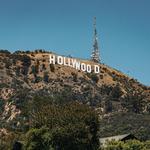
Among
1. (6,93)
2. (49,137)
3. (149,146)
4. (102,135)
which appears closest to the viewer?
(49,137)

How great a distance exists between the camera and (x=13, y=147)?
115375mm

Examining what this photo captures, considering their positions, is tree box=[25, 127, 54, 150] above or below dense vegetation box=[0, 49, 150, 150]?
below

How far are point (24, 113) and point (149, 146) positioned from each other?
57.2m

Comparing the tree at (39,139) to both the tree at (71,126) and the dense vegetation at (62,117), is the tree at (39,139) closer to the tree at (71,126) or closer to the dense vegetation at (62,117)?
the dense vegetation at (62,117)

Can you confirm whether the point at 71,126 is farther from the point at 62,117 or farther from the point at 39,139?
the point at 39,139

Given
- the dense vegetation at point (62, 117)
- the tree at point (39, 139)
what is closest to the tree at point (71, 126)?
the dense vegetation at point (62, 117)

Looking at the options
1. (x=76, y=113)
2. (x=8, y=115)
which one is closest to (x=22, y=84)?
(x=8, y=115)

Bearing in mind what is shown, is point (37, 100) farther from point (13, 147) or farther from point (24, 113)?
point (13, 147)

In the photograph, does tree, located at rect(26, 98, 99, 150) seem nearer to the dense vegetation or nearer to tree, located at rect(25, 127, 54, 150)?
the dense vegetation

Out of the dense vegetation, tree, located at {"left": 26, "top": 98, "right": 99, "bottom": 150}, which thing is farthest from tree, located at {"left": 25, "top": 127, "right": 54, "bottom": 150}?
tree, located at {"left": 26, "top": 98, "right": 99, "bottom": 150}

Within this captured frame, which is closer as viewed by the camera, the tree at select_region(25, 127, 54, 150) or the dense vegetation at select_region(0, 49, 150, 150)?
the tree at select_region(25, 127, 54, 150)

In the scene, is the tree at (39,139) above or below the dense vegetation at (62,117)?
below

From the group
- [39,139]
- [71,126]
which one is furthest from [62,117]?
[39,139]

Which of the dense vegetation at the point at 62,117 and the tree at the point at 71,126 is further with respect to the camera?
the dense vegetation at the point at 62,117
